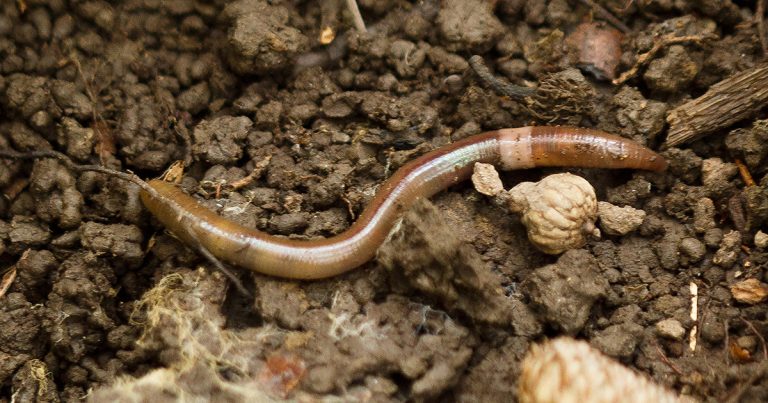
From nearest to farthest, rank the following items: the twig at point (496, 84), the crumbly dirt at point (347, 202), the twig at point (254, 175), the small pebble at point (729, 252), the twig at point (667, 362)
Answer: the crumbly dirt at point (347, 202) < the twig at point (667, 362) < the small pebble at point (729, 252) < the twig at point (254, 175) < the twig at point (496, 84)

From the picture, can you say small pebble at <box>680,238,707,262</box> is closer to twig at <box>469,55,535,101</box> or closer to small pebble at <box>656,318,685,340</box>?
small pebble at <box>656,318,685,340</box>

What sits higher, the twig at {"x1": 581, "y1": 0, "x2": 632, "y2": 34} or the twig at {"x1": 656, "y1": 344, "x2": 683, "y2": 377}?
the twig at {"x1": 581, "y1": 0, "x2": 632, "y2": 34}

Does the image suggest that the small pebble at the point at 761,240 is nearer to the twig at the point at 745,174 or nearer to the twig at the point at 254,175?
the twig at the point at 745,174

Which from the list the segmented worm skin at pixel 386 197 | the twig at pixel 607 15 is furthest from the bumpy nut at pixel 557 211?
the twig at pixel 607 15

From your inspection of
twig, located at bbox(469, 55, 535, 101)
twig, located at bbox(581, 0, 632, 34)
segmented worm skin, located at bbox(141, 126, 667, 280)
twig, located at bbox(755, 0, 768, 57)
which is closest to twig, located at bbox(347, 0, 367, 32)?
twig, located at bbox(469, 55, 535, 101)

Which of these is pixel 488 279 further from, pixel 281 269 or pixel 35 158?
pixel 35 158

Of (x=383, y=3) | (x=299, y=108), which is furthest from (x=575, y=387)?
(x=383, y=3)

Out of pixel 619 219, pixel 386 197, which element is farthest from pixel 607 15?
pixel 386 197

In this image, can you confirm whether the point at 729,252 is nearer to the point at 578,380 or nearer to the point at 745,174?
the point at 745,174
